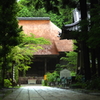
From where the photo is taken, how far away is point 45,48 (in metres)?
24.6

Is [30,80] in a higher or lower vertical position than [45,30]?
lower

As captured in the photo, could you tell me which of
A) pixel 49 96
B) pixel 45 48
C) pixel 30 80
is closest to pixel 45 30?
pixel 45 48

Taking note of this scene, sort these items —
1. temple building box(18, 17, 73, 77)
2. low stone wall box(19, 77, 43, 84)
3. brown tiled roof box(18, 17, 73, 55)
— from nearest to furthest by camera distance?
1. low stone wall box(19, 77, 43, 84)
2. temple building box(18, 17, 73, 77)
3. brown tiled roof box(18, 17, 73, 55)

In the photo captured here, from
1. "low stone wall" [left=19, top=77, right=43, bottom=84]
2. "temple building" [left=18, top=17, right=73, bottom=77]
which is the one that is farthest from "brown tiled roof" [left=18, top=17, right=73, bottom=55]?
"low stone wall" [left=19, top=77, right=43, bottom=84]

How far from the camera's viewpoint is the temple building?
23.5 metres

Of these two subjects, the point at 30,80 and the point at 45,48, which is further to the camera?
the point at 45,48

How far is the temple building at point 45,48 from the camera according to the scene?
23.5 m

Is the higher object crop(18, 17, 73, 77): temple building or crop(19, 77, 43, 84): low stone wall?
crop(18, 17, 73, 77): temple building

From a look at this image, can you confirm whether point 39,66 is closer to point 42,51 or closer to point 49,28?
point 42,51

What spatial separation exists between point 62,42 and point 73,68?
6.17m

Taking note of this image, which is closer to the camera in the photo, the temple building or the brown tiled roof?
the temple building

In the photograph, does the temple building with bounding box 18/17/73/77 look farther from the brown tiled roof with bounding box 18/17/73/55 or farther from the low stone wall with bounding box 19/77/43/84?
the low stone wall with bounding box 19/77/43/84

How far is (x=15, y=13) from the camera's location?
1006 centimetres

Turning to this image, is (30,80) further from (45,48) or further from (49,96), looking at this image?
(49,96)
